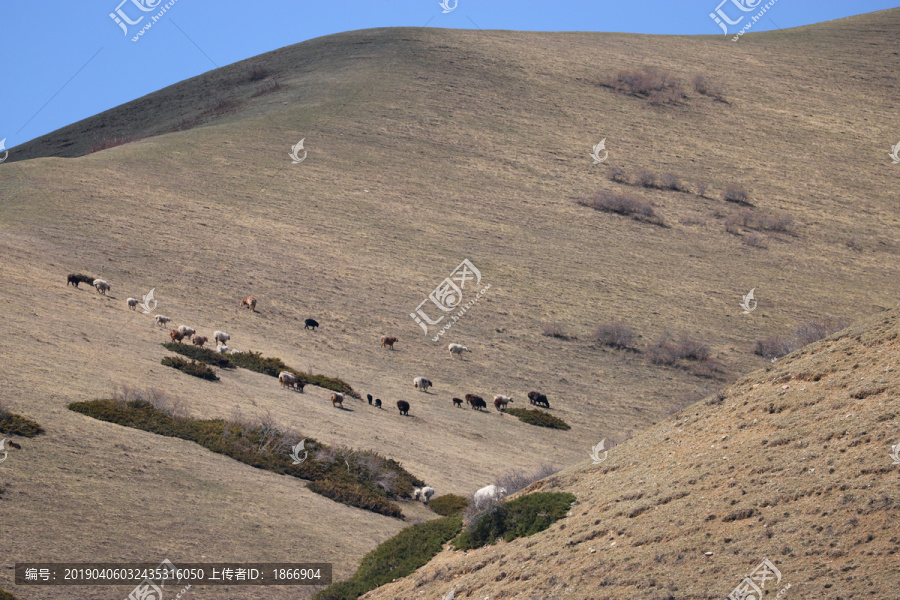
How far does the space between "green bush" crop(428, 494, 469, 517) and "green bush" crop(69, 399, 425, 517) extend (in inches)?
30.8

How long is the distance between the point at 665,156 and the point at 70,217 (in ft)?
134

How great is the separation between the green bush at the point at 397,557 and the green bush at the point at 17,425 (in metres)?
6.72

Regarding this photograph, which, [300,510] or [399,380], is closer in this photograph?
[300,510]

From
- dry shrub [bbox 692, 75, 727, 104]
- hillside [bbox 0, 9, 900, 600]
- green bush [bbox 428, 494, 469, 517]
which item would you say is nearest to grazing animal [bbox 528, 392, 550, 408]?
hillside [bbox 0, 9, 900, 600]

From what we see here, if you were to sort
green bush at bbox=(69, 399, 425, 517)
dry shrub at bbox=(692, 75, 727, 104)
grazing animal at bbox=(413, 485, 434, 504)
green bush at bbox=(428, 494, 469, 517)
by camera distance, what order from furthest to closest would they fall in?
1. dry shrub at bbox=(692, 75, 727, 104)
2. grazing animal at bbox=(413, 485, 434, 504)
3. green bush at bbox=(428, 494, 469, 517)
4. green bush at bbox=(69, 399, 425, 517)

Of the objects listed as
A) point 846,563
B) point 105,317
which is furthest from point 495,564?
point 105,317

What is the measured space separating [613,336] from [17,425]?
84.2 feet

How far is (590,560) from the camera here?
9.62 m

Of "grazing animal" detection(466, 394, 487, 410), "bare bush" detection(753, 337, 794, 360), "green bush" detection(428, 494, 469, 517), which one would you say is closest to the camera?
"green bush" detection(428, 494, 469, 517)

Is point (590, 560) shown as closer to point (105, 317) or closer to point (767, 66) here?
point (105, 317)

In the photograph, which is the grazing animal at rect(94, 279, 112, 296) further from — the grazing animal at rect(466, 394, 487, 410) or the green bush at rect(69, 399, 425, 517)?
the grazing animal at rect(466, 394, 487, 410)

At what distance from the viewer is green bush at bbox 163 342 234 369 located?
23.5 meters

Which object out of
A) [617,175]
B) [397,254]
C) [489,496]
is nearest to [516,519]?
[489,496]

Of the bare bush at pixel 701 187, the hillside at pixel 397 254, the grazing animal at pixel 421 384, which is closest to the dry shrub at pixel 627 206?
the hillside at pixel 397 254
